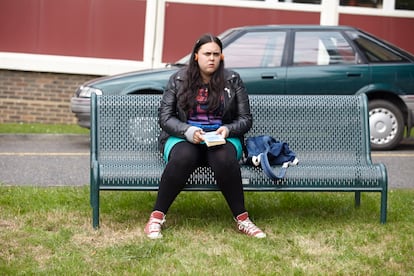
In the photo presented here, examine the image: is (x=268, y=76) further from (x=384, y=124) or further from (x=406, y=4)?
(x=406, y=4)

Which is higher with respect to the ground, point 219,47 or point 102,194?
point 219,47

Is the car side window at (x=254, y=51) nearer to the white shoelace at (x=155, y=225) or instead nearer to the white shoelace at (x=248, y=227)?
the white shoelace at (x=248, y=227)

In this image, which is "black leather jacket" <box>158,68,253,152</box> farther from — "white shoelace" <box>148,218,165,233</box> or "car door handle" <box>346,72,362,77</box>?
"car door handle" <box>346,72,362,77</box>

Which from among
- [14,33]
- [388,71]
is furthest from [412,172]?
[14,33]

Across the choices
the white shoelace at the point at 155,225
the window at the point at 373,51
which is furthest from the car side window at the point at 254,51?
the white shoelace at the point at 155,225

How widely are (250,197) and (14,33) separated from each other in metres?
9.58

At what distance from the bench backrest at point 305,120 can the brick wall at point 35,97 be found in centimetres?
898

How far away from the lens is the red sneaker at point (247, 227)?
5.95 metres

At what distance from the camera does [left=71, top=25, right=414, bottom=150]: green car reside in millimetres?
11469

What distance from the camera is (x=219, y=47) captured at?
623 cm

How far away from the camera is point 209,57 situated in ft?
20.3

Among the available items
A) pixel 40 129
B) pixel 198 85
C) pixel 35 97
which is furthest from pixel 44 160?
pixel 35 97

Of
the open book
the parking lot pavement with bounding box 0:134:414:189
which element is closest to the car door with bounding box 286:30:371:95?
the parking lot pavement with bounding box 0:134:414:189

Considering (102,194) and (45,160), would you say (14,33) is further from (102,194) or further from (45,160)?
(102,194)
